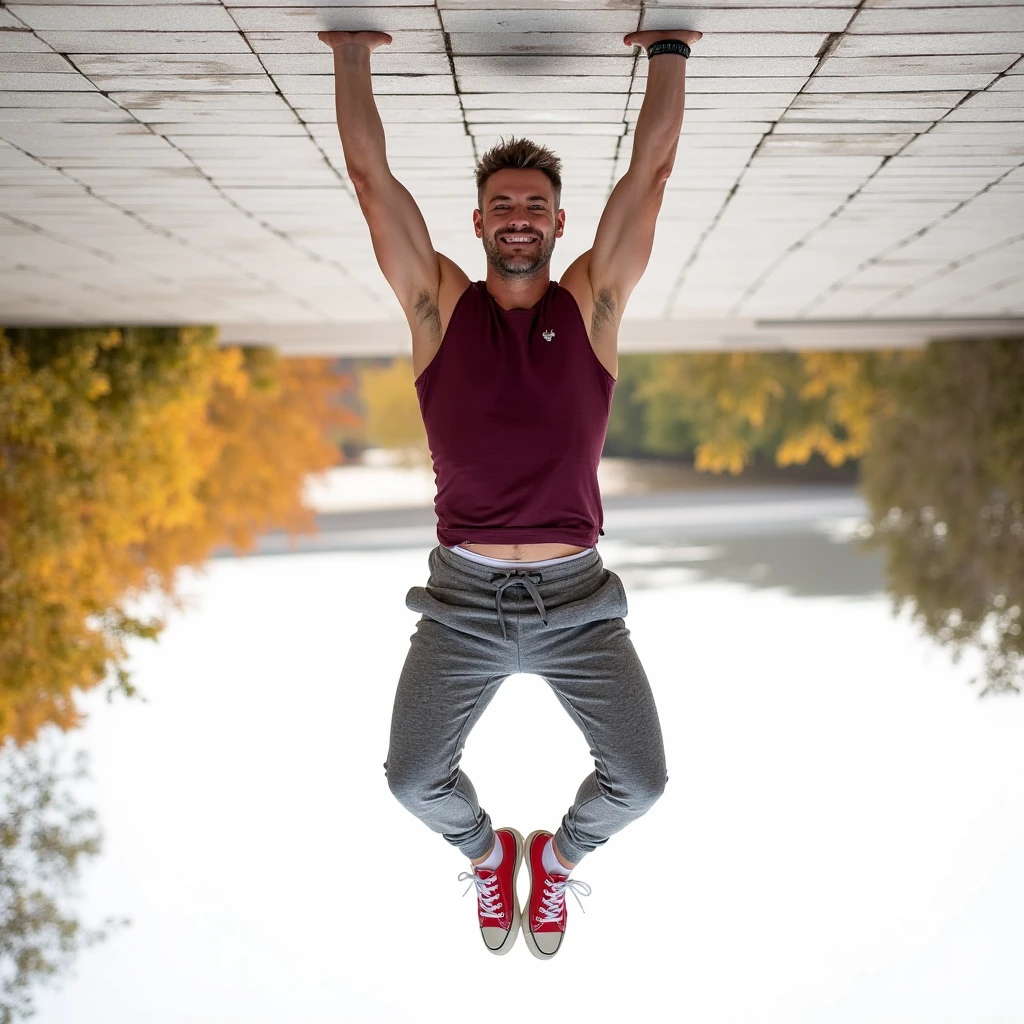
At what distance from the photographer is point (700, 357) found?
1330 cm

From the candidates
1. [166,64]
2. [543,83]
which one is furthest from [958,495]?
[166,64]

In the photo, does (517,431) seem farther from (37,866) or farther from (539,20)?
(37,866)

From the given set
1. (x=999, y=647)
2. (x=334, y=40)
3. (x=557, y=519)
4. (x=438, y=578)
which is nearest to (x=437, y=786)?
(x=438, y=578)

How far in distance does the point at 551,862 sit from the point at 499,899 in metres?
0.17

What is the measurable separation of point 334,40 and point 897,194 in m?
2.13

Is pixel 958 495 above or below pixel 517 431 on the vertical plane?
below

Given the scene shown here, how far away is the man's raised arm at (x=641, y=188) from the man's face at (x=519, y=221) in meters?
0.14

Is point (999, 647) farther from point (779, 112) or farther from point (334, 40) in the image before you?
point (334, 40)

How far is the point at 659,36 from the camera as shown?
2.42m

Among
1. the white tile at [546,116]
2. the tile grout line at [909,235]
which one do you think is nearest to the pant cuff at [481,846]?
the white tile at [546,116]

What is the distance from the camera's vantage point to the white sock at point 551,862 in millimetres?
3035

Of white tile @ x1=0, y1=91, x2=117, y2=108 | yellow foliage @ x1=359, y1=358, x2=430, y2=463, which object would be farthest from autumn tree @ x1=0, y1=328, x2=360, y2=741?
yellow foliage @ x1=359, y1=358, x2=430, y2=463

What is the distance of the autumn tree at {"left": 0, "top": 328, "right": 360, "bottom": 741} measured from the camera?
21.8 feet

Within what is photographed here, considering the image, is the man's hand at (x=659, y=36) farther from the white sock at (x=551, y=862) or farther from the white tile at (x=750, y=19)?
the white sock at (x=551, y=862)
